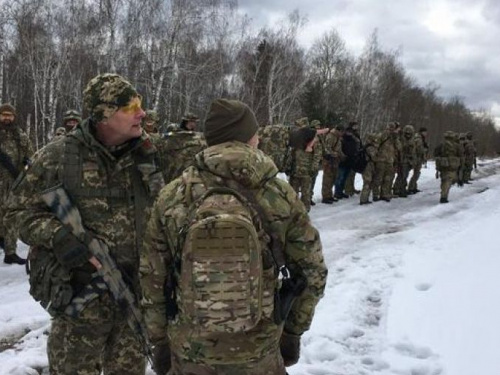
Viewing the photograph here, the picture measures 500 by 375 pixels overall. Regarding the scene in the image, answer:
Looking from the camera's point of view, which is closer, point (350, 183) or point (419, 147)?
point (350, 183)

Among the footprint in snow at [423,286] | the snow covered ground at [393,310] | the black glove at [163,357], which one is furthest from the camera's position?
the footprint in snow at [423,286]

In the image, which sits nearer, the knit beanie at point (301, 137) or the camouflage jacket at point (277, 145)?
the knit beanie at point (301, 137)

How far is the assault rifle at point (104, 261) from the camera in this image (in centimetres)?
227

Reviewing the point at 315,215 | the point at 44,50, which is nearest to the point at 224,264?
the point at 315,215

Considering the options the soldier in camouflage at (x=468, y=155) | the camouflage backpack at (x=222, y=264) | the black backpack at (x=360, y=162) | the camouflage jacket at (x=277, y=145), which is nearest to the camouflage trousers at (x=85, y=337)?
the camouflage backpack at (x=222, y=264)

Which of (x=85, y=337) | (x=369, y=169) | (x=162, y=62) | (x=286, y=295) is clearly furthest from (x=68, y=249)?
(x=162, y=62)

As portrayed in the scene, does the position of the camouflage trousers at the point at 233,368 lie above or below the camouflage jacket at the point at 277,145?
below

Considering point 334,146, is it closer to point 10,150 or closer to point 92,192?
point 10,150

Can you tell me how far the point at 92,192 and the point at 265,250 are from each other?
0.95 metres

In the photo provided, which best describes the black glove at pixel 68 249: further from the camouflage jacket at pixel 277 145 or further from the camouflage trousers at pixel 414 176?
the camouflage trousers at pixel 414 176

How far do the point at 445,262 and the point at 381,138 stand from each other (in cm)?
605

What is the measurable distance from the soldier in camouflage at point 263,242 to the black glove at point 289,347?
5 centimetres

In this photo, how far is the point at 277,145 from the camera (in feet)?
33.0

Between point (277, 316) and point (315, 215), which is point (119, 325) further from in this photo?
point (315, 215)
